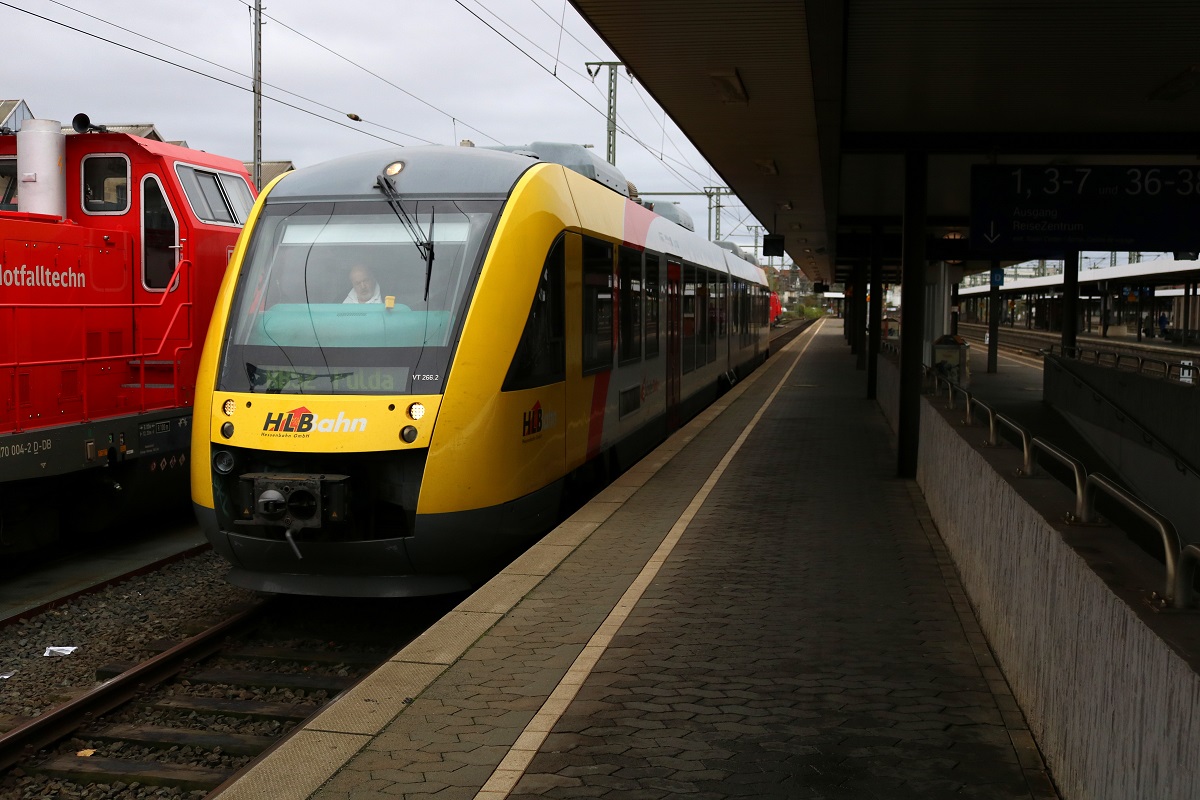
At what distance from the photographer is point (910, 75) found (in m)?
10.1

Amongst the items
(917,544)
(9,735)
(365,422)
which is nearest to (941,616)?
(917,544)

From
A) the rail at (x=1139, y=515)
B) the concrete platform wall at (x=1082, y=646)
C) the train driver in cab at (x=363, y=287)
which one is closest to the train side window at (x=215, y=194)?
the train driver in cab at (x=363, y=287)

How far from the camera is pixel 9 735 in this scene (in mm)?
6004

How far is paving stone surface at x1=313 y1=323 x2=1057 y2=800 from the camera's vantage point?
455 centimetres

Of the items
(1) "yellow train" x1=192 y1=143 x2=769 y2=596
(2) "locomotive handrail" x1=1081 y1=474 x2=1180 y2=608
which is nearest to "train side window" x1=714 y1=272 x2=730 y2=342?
(1) "yellow train" x1=192 y1=143 x2=769 y2=596

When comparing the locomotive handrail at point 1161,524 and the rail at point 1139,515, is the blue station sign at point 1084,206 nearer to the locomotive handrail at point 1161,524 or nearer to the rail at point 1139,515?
the rail at point 1139,515

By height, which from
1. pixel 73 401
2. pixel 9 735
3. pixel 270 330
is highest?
pixel 270 330

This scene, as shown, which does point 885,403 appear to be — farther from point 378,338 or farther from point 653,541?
point 378,338

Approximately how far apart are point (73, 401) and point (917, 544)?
749cm

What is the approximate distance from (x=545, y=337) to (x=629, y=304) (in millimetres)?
3474

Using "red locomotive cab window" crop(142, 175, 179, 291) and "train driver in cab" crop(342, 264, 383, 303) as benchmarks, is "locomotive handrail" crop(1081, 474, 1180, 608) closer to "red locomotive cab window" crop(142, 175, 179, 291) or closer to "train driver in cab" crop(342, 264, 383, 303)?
"train driver in cab" crop(342, 264, 383, 303)

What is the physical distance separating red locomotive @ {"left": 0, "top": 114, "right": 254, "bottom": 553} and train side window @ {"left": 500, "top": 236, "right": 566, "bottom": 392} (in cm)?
405

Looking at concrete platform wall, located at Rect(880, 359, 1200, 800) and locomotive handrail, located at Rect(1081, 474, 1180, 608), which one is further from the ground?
locomotive handrail, located at Rect(1081, 474, 1180, 608)

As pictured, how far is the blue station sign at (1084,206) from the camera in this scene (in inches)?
529
